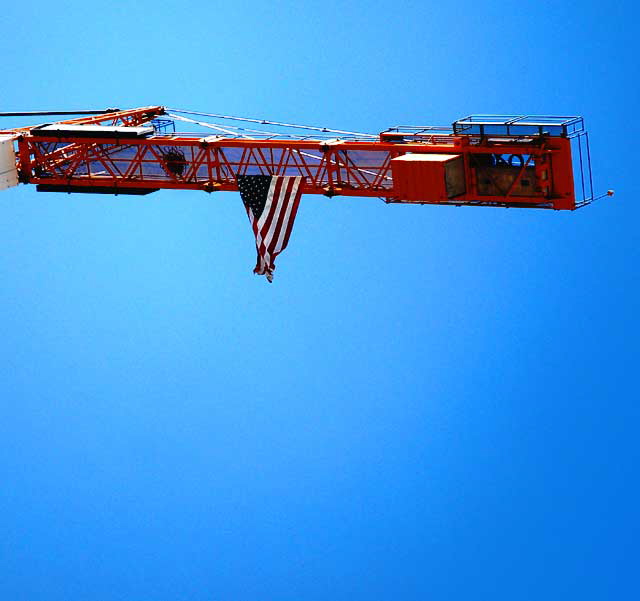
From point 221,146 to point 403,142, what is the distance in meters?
6.31

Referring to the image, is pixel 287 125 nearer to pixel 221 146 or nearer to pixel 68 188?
pixel 221 146

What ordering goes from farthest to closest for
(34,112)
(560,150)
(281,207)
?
1. (34,112)
2. (281,207)
3. (560,150)

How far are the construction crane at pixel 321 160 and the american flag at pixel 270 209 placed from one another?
546 mm

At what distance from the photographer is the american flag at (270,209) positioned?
68062mm

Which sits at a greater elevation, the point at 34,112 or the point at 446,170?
the point at 34,112

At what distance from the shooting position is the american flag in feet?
223

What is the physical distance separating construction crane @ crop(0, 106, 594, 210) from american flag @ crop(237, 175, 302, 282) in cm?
55

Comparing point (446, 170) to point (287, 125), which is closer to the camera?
point (446, 170)

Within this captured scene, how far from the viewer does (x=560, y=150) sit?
63.8 m

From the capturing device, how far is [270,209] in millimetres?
68250

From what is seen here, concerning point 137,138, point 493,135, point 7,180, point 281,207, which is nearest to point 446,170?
point 493,135

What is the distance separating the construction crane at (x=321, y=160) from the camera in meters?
64.4

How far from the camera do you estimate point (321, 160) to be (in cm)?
6775

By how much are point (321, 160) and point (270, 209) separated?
94.8 inches
